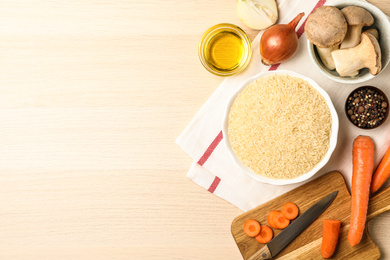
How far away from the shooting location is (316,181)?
1.16 m

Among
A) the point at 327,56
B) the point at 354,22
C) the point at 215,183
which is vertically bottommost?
the point at 215,183

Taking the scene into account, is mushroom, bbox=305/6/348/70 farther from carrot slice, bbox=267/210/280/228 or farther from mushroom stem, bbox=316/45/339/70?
carrot slice, bbox=267/210/280/228

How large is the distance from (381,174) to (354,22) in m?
0.47

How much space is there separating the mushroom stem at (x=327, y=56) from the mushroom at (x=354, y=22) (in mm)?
35

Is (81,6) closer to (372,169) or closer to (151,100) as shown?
(151,100)

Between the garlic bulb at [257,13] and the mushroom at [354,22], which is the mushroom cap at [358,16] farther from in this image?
the garlic bulb at [257,13]

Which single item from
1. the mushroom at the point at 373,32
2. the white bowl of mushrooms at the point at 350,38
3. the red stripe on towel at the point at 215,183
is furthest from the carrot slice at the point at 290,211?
the mushroom at the point at 373,32

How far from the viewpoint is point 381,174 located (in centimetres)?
112

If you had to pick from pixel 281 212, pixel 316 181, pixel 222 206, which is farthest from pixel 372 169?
pixel 222 206

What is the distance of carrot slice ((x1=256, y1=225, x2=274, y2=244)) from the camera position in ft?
3.84

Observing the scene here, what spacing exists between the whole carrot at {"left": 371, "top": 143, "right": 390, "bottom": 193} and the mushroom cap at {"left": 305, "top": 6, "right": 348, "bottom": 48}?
0.39 meters

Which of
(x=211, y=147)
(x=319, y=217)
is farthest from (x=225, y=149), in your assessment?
(x=319, y=217)

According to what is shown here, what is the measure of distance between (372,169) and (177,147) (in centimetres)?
60

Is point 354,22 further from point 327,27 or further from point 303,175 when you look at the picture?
point 303,175
